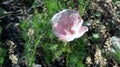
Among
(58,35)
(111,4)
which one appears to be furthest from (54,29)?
(111,4)

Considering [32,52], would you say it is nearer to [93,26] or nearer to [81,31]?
[81,31]

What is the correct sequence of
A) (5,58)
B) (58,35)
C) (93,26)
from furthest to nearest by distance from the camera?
(93,26) < (5,58) < (58,35)

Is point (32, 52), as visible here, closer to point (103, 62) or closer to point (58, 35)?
point (58, 35)

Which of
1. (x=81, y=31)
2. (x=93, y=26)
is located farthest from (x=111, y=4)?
(x=81, y=31)

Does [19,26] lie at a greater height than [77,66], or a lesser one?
greater

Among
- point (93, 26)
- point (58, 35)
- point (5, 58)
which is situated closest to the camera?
point (58, 35)

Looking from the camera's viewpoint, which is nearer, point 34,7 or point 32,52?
point 32,52
